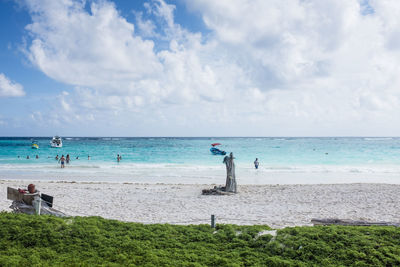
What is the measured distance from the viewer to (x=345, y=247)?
20.5 ft

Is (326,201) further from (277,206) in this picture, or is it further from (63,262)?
(63,262)

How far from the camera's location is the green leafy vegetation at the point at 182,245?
19.1 feet

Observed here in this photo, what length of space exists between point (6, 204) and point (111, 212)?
5.57 meters

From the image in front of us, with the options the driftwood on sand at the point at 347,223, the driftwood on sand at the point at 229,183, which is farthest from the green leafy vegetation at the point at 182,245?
the driftwood on sand at the point at 229,183

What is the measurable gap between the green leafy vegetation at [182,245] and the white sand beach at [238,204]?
2.27m

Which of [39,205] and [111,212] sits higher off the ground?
[39,205]

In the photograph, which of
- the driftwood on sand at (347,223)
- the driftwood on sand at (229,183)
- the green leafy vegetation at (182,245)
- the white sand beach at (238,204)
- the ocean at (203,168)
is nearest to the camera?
the green leafy vegetation at (182,245)

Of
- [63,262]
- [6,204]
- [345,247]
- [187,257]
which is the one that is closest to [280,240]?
[345,247]

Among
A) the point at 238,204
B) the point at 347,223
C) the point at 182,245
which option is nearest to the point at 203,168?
the point at 238,204

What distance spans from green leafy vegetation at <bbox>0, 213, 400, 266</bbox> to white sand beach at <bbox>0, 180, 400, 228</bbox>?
227 cm

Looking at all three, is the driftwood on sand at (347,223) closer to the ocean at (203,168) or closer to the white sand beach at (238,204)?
the white sand beach at (238,204)

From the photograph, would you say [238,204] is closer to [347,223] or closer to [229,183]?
[229,183]

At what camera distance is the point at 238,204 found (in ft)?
46.7

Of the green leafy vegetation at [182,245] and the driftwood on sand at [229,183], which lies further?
the driftwood on sand at [229,183]
